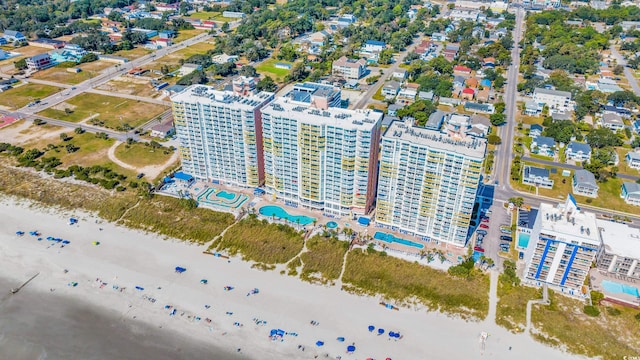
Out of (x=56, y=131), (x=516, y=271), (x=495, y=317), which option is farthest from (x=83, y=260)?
(x=516, y=271)

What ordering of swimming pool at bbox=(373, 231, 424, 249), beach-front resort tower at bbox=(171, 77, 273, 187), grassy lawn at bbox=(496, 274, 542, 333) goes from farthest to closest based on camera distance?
beach-front resort tower at bbox=(171, 77, 273, 187) < swimming pool at bbox=(373, 231, 424, 249) < grassy lawn at bbox=(496, 274, 542, 333)

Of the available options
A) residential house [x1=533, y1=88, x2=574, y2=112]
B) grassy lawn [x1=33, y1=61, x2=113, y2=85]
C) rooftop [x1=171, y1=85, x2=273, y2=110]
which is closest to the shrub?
rooftop [x1=171, y1=85, x2=273, y2=110]

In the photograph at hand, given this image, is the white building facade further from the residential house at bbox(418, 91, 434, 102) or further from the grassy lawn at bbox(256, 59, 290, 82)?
the grassy lawn at bbox(256, 59, 290, 82)

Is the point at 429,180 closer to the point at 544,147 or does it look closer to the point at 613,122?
the point at 544,147

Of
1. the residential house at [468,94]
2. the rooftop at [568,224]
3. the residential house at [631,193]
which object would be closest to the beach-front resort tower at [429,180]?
the rooftop at [568,224]

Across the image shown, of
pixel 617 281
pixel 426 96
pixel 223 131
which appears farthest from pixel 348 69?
pixel 617 281

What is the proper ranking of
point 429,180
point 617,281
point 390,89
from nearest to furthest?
point 617,281 < point 429,180 < point 390,89
